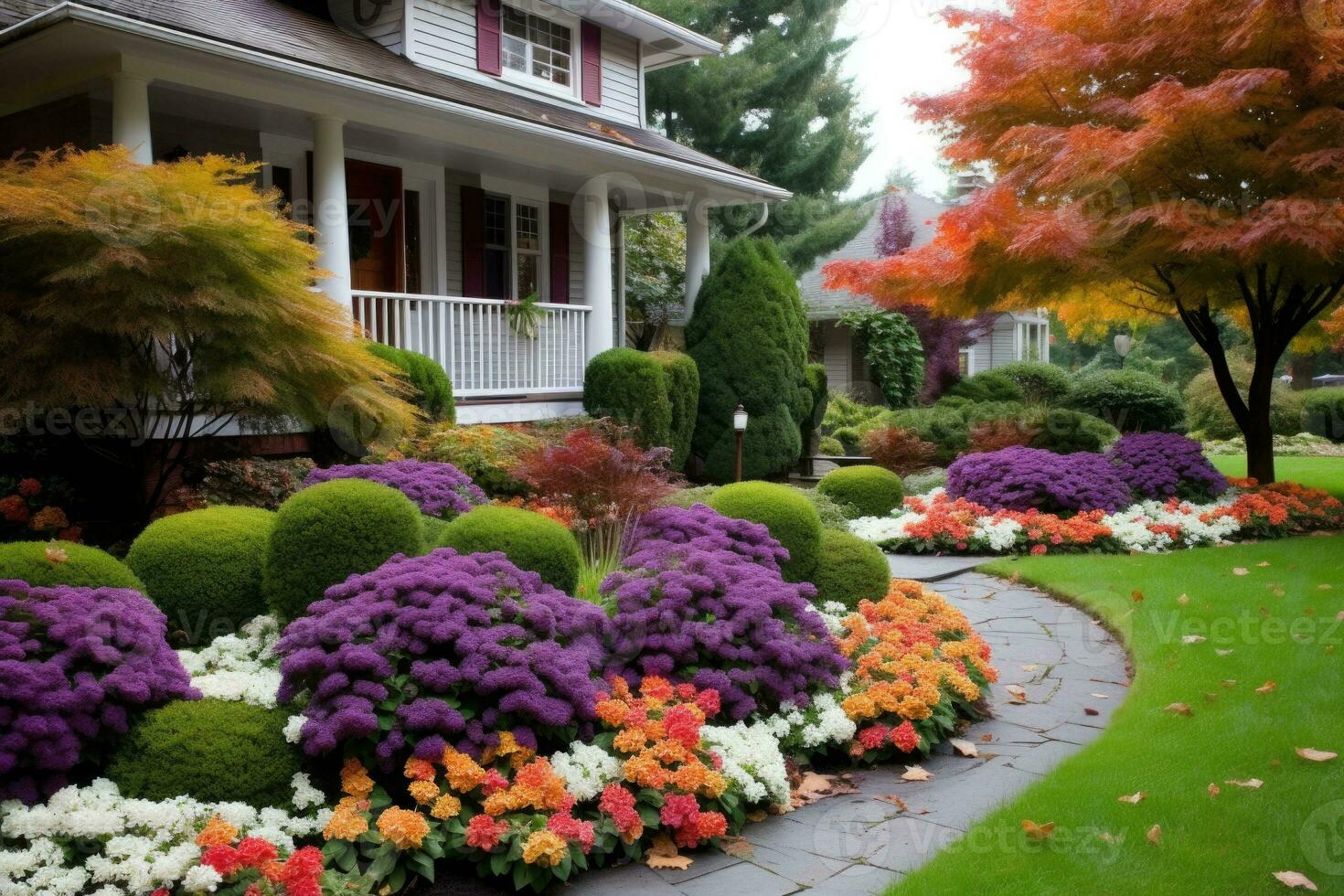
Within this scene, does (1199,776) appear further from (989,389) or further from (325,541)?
(989,389)

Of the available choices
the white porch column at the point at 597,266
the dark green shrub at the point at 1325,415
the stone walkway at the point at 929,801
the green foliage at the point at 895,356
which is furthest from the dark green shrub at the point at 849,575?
the dark green shrub at the point at 1325,415

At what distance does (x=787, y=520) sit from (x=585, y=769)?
2.60m

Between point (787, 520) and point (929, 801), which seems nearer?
point (929, 801)

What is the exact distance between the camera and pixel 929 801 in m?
3.84

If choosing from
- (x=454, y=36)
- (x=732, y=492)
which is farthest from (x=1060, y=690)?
(x=454, y=36)

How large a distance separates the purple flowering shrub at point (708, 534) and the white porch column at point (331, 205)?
176 inches

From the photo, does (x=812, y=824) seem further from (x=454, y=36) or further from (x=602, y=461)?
(x=454, y=36)

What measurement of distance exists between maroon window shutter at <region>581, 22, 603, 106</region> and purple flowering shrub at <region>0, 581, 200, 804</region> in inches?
440

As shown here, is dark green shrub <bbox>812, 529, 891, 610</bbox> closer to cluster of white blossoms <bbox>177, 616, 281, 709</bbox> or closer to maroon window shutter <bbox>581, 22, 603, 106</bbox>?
cluster of white blossoms <bbox>177, 616, 281, 709</bbox>

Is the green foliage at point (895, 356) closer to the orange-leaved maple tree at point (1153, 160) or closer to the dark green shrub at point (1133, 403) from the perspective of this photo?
the dark green shrub at point (1133, 403)

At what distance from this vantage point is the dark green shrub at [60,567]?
381 cm

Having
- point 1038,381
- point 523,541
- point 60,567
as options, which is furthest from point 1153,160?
point 1038,381

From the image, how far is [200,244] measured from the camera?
5.81m

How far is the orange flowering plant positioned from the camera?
4.30 m
